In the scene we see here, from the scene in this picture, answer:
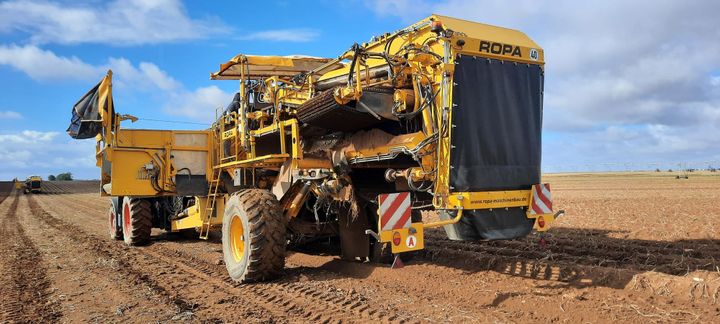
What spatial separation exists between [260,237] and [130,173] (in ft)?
18.6

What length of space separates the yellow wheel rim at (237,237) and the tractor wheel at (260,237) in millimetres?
251

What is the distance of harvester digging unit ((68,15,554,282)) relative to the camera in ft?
18.0

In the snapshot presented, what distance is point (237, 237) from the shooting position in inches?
288

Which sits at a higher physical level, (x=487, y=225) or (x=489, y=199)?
(x=489, y=199)

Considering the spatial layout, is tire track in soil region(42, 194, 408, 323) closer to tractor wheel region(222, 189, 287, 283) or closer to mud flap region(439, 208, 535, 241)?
tractor wheel region(222, 189, 287, 283)

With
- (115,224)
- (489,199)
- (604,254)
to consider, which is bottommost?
(604,254)

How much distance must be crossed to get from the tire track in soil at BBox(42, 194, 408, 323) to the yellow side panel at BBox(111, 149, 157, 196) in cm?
395

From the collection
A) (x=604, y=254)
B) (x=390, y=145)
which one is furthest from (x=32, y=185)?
(x=604, y=254)

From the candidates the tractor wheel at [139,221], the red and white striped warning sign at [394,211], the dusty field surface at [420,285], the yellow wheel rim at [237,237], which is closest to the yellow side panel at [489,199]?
the red and white striped warning sign at [394,211]

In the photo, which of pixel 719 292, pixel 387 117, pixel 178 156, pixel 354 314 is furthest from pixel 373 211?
pixel 178 156

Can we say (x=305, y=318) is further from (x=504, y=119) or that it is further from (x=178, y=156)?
(x=178, y=156)

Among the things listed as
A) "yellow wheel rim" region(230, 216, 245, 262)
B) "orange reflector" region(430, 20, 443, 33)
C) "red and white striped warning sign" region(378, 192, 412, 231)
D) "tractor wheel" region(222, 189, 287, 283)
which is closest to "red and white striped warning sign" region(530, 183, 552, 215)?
"red and white striped warning sign" region(378, 192, 412, 231)

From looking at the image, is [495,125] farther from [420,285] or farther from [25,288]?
[25,288]

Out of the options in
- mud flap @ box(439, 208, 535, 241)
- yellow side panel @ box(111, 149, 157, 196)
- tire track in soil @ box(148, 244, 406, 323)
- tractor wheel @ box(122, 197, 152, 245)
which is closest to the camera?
tire track in soil @ box(148, 244, 406, 323)
